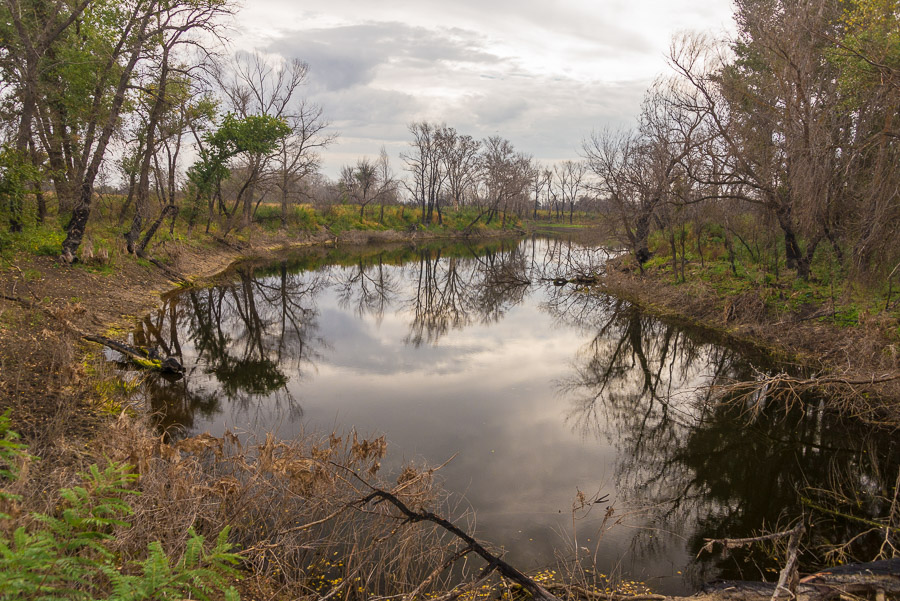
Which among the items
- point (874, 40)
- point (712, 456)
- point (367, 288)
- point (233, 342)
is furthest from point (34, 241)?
point (874, 40)

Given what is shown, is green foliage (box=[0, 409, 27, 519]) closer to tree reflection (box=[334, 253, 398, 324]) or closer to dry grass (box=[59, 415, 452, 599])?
dry grass (box=[59, 415, 452, 599])

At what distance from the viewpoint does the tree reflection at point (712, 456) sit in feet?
20.0

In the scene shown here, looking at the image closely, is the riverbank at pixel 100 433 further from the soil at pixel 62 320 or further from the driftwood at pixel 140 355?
the driftwood at pixel 140 355

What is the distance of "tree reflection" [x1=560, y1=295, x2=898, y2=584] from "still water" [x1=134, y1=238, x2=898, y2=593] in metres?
0.03

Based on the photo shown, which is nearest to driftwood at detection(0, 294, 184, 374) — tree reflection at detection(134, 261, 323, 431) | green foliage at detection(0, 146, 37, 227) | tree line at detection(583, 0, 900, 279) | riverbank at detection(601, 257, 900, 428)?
tree reflection at detection(134, 261, 323, 431)

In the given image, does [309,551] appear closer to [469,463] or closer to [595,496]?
[469,463]

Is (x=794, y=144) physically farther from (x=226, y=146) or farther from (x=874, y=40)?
(x=226, y=146)

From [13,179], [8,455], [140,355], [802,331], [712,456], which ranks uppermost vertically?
[13,179]

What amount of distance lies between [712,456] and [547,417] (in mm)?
2821

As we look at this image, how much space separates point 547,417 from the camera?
376 inches

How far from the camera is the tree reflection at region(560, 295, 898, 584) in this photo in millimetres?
6109

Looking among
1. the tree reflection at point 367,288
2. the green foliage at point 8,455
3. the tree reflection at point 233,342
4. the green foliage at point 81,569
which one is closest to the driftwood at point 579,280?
the tree reflection at point 367,288

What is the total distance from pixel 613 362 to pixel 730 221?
9258mm

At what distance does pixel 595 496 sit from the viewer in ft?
22.1
